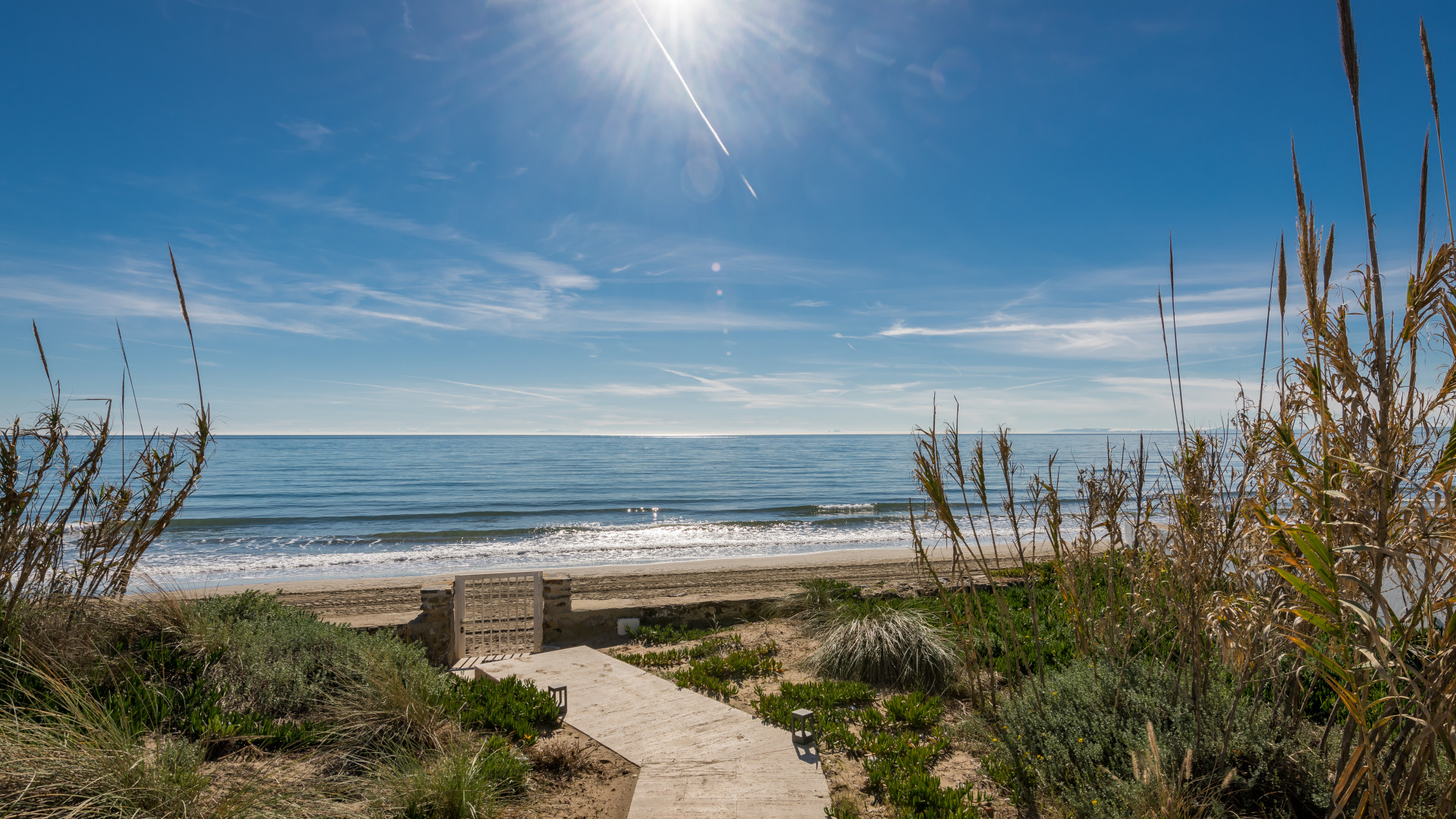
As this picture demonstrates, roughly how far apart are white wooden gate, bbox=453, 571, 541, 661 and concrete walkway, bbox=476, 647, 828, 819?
0.98 meters

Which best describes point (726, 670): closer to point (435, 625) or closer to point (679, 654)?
point (679, 654)

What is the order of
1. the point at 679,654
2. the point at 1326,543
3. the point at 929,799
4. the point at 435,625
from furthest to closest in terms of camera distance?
the point at 679,654 < the point at 435,625 < the point at 929,799 < the point at 1326,543

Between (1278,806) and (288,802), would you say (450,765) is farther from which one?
(1278,806)

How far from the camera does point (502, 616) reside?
25.2 feet

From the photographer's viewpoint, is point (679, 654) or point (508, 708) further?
point (679, 654)

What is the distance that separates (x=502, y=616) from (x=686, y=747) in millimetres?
3819

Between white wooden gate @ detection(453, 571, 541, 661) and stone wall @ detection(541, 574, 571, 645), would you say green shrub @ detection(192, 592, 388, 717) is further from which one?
stone wall @ detection(541, 574, 571, 645)

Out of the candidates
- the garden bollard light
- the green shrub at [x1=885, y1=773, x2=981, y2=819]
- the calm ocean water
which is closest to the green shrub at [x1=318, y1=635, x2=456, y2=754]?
the garden bollard light

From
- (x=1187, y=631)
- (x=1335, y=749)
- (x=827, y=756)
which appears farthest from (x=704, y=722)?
(x=1335, y=749)

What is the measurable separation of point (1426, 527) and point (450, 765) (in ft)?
14.1

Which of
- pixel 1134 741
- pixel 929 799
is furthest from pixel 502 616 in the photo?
pixel 1134 741

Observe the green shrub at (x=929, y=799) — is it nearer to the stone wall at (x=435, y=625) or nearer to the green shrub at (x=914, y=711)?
the green shrub at (x=914, y=711)

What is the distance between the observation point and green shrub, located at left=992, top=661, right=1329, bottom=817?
336cm

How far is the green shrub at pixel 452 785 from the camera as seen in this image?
349 centimetres
